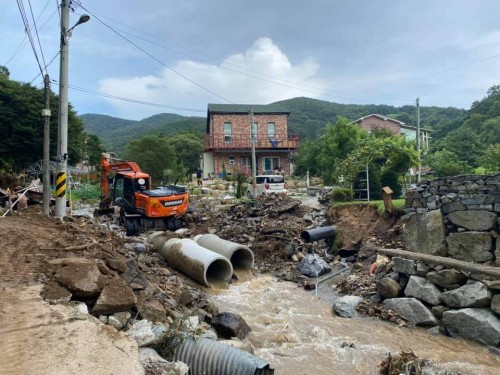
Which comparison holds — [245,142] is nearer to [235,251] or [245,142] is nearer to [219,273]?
[235,251]

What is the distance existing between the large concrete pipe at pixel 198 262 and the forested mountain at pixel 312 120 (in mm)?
41670

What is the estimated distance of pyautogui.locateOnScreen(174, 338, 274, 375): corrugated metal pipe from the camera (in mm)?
4496

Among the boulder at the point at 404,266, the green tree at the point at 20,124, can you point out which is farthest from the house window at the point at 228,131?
the boulder at the point at 404,266

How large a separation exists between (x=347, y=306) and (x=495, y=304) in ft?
8.79

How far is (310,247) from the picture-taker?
42.2 feet

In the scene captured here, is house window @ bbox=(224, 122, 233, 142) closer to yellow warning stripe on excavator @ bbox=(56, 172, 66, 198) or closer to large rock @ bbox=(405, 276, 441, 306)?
yellow warning stripe on excavator @ bbox=(56, 172, 66, 198)

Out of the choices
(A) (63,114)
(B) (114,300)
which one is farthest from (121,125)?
(B) (114,300)

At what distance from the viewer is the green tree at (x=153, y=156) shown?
31609 millimetres

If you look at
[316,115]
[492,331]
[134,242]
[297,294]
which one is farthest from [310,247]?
[316,115]

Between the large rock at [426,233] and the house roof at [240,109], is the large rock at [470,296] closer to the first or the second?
the large rock at [426,233]

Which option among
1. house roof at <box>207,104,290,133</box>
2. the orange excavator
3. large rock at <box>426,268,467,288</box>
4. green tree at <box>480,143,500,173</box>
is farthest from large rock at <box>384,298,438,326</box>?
house roof at <box>207,104,290,133</box>

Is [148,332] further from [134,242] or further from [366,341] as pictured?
[134,242]

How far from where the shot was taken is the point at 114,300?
17.1ft

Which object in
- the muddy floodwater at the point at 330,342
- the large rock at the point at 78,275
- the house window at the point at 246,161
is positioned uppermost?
the house window at the point at 246,161
